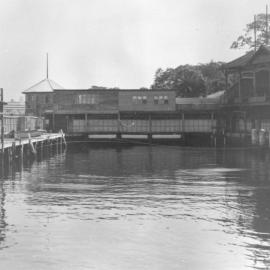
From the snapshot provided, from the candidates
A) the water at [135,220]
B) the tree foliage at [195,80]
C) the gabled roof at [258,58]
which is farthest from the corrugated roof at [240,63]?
the water at [135,220]

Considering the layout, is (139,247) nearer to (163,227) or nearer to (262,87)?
(163,227)

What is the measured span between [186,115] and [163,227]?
199 feet

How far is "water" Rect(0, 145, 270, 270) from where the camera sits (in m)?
15.3

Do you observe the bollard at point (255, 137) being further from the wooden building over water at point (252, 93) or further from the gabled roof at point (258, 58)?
the gabled roof at point (258, 58)

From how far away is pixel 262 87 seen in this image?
6444cm

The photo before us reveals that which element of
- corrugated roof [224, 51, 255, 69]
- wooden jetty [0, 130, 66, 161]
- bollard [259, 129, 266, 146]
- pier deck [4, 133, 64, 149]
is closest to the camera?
wooden jetty [0, 130, 66, 161]

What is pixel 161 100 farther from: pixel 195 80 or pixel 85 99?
pixel 195 80

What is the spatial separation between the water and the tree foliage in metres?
65.9

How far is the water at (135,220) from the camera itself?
1527 cm

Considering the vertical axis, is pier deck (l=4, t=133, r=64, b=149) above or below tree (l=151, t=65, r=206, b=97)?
below

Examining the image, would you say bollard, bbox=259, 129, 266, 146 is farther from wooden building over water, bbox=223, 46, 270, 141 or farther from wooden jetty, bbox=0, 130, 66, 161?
wooden jetty, bbox=0, 130, 66, 161

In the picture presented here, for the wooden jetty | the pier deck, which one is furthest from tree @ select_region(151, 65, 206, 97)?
the pier deck

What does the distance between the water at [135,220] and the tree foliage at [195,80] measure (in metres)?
65.9

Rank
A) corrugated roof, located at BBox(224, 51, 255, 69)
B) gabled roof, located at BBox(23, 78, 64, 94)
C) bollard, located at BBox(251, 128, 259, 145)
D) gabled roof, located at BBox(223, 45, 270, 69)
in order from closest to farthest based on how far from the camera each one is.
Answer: bollard, located at BBox(251, 128, 259, 145) → gabled roof, located at BBox(223, 45, 270, 69) → corrugated roof, located at BBox(224, 51, 255, 69) → gabled roof, located at BBox(23, 78, 64, 94)
